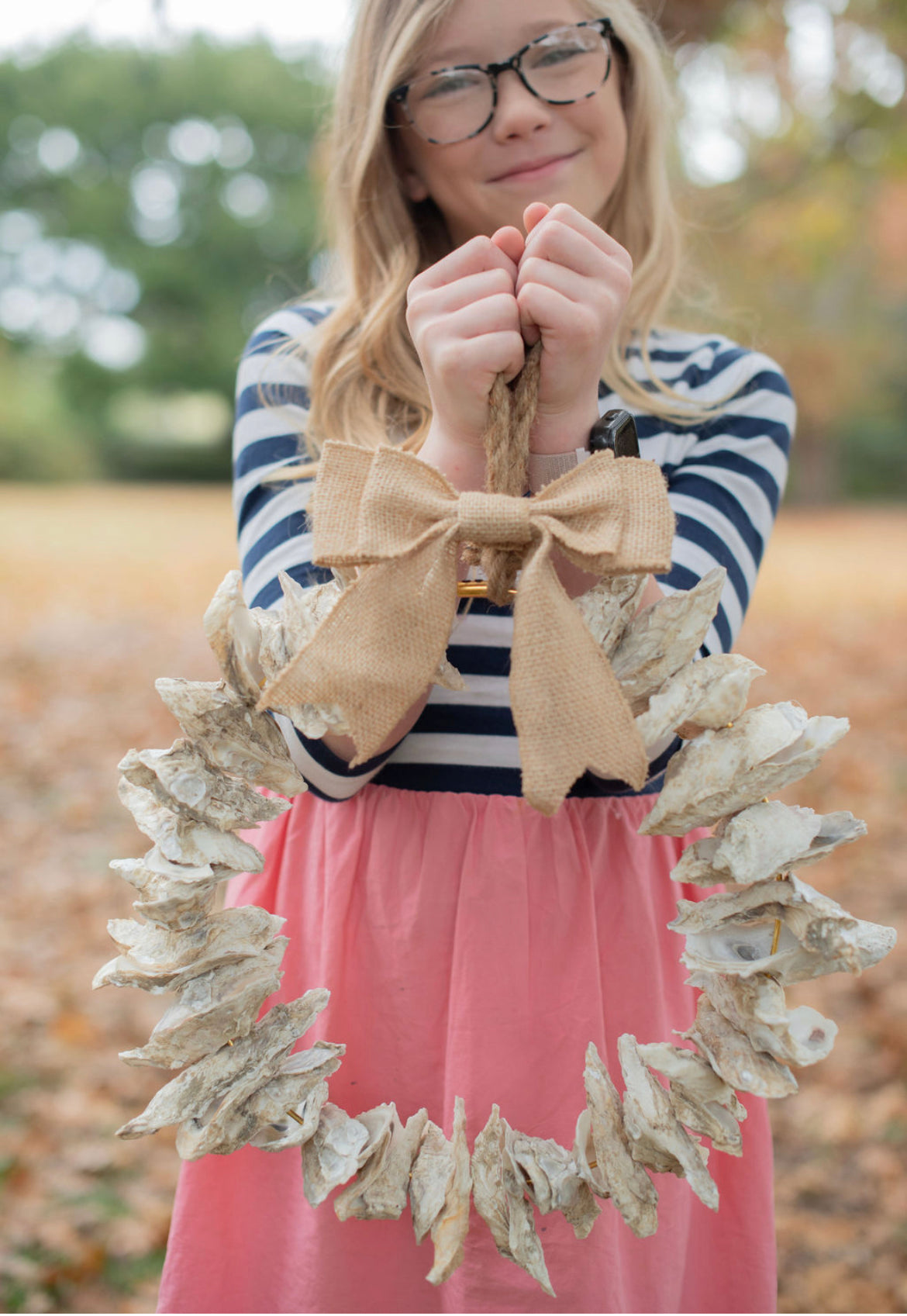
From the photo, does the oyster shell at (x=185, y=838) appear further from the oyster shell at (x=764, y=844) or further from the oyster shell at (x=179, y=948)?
the oyster shell at (x=764, y=844)

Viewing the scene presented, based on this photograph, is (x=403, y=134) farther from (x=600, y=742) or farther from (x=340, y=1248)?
(x=340, y=1248)

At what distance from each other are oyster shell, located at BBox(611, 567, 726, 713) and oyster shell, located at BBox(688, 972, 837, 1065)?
28cm

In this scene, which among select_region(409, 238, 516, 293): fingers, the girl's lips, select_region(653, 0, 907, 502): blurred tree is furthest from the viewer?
select_region(653, 0, 907, 502): blurred tree

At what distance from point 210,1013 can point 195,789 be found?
0.22 metres

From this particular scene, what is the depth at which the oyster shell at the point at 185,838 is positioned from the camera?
0.84 metres

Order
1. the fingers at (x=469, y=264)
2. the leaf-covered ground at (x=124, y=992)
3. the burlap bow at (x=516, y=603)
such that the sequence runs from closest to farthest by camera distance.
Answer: the burlap bow at (x=516, y=603) < the fingers at (x=469, y=264) < the leaf-covered ground at (x=124, y=992)

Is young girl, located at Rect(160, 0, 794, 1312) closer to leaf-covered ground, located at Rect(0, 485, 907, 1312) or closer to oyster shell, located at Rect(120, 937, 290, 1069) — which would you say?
oyster shell, located at Rect(120, 937, 290, 1069)

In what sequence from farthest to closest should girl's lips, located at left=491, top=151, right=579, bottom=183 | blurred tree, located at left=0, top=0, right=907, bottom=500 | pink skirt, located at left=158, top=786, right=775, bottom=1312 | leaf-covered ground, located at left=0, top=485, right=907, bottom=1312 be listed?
blurred tree, located at left=0, top=0, right=907, bottom=500 < leaf-covered ground, located at left=0, top=485, right=907, bottom=1312 < girl's lips, located at left=491, top=151, right=579, bottom=183 < pink skirt, located at left=158, top=786, right=775, bottom=1312

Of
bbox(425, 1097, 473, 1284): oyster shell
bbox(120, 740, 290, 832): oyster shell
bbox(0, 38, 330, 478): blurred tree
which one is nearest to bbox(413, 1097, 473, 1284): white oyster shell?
bbox(425, 1097, 473, 1284): oyster shell

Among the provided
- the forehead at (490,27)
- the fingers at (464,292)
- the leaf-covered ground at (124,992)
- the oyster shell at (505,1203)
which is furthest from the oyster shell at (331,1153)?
the leaf-covered ground at (124,992)

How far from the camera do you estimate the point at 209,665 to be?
258 inches

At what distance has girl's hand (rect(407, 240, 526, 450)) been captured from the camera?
0.80m

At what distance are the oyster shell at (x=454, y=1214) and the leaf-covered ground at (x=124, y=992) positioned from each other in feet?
5.39

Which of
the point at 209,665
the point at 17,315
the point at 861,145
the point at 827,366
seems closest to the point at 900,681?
the point at 861,145
